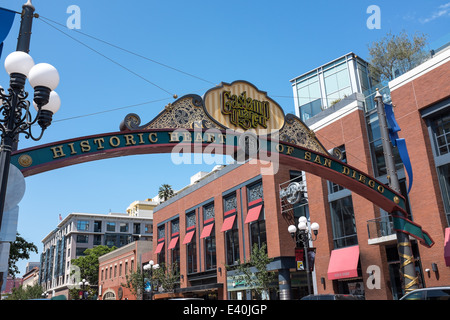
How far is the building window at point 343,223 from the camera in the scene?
25.8 meters

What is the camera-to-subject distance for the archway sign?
36.1 ft

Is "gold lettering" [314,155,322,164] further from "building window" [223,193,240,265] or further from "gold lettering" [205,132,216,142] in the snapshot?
"building window" [223,193,240,265]

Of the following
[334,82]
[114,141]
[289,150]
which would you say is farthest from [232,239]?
[114,141]

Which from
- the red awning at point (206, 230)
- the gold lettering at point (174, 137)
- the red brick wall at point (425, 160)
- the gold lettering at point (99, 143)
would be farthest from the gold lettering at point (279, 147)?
the red awning at point (206, 230)

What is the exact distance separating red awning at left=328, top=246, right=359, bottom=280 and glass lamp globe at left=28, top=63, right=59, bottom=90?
67.9ft

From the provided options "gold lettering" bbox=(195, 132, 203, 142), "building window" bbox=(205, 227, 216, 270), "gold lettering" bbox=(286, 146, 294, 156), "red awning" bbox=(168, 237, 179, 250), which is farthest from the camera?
"red awning" bbox=(168, 237, 179, 250)

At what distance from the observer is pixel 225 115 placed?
14.2 metres

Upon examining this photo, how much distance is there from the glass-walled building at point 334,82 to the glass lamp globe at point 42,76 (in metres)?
32.7

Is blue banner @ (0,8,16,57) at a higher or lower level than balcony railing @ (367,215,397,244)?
higher

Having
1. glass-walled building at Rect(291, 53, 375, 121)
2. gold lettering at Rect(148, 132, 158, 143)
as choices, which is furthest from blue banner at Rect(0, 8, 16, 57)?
glass-walled building at Rect(291, 53, 375, 121)

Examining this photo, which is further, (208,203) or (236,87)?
(208,203)
